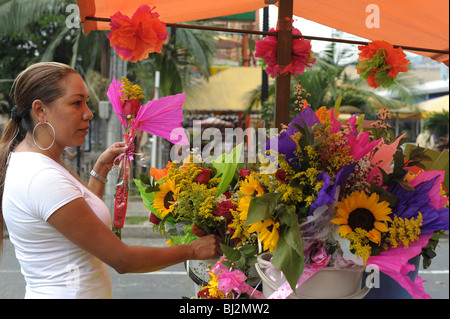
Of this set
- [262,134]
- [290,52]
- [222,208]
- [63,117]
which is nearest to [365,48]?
[290,52]

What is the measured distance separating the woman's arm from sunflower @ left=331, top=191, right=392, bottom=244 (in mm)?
458

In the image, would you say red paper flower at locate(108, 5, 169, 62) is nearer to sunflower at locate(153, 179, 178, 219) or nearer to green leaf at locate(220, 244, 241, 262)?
sunflower at locate(153, 179, 178, 219)

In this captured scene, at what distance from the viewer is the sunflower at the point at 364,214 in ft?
3.22

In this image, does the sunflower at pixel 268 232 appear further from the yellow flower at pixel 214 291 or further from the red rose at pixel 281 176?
the yellow flower at pixel 214 291

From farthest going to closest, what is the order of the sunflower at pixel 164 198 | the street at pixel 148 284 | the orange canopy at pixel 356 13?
1. the street at pixel 148 284
2. the orange canopy at pixel 356 13
3. the sunflower at pixel 164 198

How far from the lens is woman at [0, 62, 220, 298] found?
1.11m

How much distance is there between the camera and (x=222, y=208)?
3.86 feet

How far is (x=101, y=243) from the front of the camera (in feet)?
3.67

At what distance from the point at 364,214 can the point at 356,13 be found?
1217 millimetres

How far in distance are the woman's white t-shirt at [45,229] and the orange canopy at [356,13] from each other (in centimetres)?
79

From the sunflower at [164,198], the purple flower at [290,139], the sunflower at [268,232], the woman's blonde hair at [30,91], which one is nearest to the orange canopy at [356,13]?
the woman's blonde hair at [30,91]

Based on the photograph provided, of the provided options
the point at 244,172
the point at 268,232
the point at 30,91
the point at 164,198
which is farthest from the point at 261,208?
the point at 30,91

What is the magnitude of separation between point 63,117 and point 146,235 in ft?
17.8
